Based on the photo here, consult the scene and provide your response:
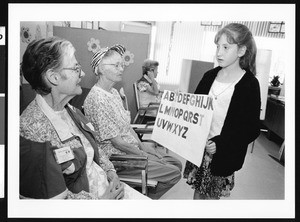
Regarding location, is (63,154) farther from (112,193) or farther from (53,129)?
(112,193)

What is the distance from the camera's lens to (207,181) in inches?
57.2

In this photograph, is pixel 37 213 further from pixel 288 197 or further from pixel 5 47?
pixel 288 197

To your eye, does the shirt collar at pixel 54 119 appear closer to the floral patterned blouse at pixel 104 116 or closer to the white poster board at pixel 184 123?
the floral patterned blouse at pixel 104 116

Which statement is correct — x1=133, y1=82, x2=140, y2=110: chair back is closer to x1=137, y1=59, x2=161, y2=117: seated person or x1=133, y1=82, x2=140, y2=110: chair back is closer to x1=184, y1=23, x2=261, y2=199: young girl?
x1=137, y1=59, x2=161, y2=117: seated person

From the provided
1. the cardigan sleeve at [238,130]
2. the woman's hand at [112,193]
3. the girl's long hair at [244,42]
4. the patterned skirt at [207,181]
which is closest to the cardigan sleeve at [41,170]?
the woman's hand at [112,193]

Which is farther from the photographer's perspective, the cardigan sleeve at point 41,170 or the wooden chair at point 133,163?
the wooden chair at point 133,163

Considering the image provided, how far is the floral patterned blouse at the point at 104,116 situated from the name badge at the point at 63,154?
0.27 metres

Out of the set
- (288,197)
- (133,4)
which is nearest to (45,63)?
(133,4)

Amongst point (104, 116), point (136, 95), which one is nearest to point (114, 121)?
point (104, 116)

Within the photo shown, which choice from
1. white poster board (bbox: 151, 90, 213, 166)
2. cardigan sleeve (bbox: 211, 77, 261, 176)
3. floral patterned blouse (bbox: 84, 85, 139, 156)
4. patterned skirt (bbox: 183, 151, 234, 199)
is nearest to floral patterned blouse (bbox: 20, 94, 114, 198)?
floral patterned blouse (bbox: 84, 85, 139, 156)

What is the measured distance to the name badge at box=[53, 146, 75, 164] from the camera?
121 cm

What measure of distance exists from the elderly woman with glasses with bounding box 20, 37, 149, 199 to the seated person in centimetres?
41

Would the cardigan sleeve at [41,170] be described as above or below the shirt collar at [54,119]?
below

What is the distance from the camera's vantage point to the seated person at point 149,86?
5.08ft
